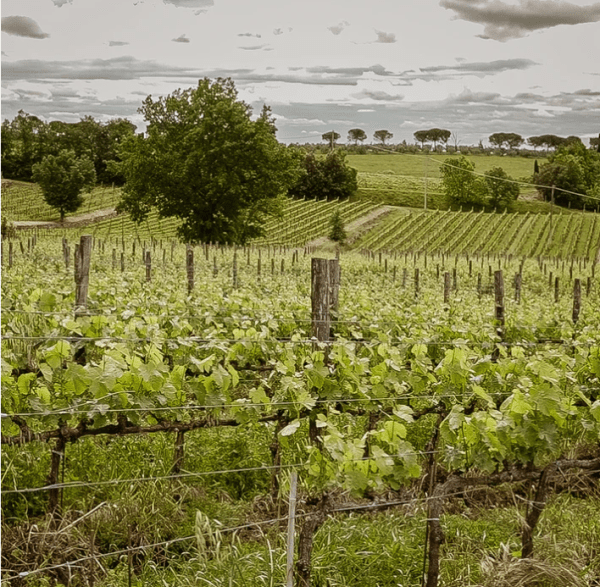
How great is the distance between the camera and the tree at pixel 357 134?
132 metres

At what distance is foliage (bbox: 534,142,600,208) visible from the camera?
68062 millimetres

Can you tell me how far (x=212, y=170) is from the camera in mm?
35375

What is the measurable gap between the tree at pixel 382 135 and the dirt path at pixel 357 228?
7764cm

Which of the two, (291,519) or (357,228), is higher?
(291,519)

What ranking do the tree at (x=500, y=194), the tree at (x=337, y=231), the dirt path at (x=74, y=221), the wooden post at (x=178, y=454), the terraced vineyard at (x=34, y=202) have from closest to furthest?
the wooden post at (x=178, y=454), the dirt path at (x=74, y=221), the tree at (x=337, y=231), the terraced vineyard at (x=34, y=202), the tree at (x=500, y=194)

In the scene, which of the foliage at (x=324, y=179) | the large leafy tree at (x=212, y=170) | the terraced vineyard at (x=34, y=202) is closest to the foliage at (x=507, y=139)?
the foliage at (x=324, y=179)

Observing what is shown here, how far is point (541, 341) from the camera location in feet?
31.3

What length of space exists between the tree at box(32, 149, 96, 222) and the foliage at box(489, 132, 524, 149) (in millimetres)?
80060

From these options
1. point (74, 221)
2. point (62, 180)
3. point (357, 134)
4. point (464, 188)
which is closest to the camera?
point (62, 180)

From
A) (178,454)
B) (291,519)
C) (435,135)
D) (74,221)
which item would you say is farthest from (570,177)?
(291,519)

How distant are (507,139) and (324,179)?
61378mm

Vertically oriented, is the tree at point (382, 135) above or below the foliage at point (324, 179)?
above

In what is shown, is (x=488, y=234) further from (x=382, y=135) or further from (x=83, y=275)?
(x=382, y=135)

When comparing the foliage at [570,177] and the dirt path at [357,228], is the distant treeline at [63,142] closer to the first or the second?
the dirt path at [357,228]
